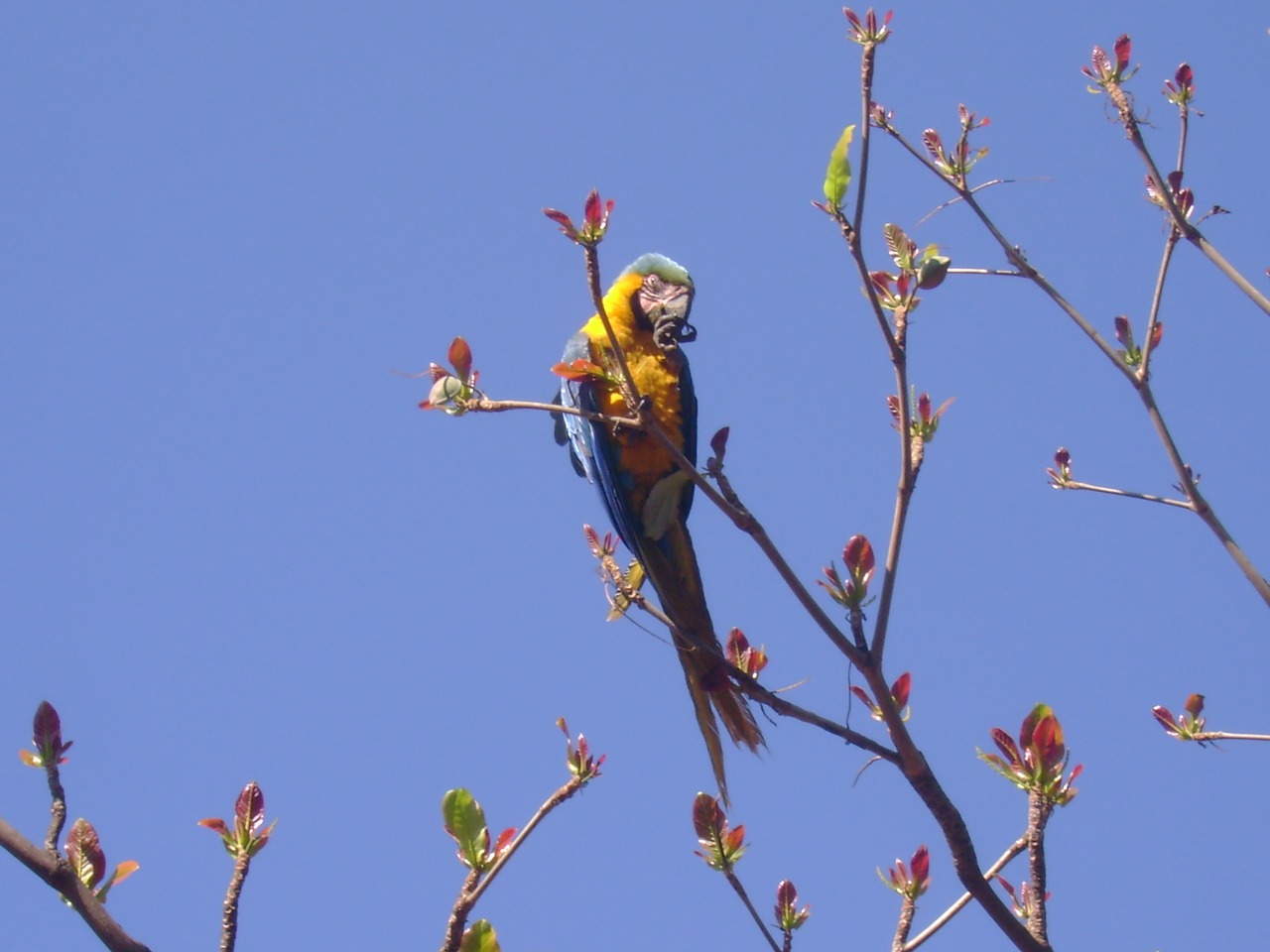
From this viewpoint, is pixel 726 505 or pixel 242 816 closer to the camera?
pixel 242 816

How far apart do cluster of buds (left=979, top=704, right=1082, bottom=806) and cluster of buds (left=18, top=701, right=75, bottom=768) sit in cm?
152

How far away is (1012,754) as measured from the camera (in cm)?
205

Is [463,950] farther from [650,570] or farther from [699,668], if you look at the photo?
[650,570]

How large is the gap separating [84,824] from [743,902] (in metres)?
1.16

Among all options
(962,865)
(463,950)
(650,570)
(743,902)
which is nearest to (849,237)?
(962,865)

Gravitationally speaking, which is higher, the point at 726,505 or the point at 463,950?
the point at 726,505

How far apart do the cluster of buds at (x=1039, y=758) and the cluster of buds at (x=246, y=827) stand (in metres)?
1.24

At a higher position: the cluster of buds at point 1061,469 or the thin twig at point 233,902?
the cluster of buds at point 1061,469

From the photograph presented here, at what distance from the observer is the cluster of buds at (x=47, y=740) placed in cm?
179

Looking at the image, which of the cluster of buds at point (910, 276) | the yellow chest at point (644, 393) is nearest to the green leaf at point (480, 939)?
the cluster of buds at point (910, 276)

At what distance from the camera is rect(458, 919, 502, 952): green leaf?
6.61 ft

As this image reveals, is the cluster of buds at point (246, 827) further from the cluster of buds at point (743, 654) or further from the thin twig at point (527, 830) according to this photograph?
the cluster of buds at point (743, 654)

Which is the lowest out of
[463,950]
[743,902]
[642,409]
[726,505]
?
[463,950]

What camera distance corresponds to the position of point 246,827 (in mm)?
1915
